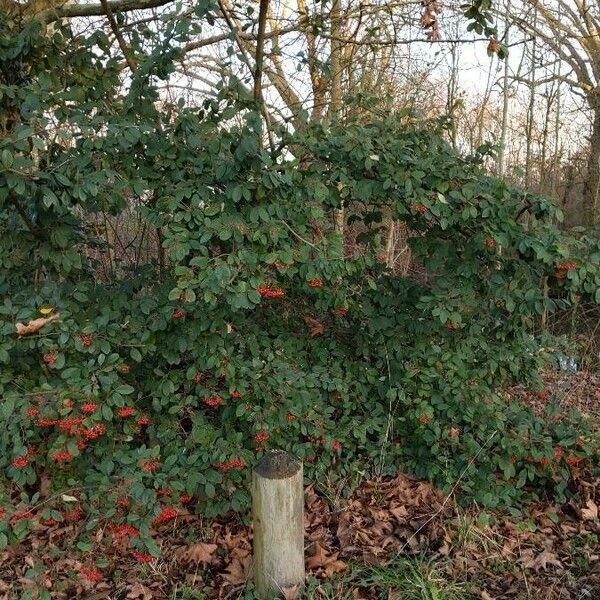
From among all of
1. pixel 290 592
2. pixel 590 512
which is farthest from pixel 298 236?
pixel 590 512

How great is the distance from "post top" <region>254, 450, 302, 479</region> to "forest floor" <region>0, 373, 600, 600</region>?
0.51 m

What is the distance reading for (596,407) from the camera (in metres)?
4.59

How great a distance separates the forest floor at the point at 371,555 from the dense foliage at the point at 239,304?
16 centimetres

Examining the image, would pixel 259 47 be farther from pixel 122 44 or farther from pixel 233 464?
pixel 233 464

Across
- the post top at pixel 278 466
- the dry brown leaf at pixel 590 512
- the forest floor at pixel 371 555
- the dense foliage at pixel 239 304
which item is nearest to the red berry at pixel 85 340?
the dense foliage at pixel 239 304

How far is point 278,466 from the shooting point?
7.95 feet

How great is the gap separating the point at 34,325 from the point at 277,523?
4.46 feet

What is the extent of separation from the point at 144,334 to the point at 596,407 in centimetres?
350

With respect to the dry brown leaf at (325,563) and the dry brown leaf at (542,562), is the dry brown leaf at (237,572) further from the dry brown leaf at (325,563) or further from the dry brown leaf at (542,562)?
the dry brown leaf at (542,562)

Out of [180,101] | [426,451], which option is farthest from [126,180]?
[426,451]

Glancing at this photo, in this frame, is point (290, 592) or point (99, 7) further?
point (99, 7)

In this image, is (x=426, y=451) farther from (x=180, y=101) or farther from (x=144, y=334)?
(x=180, y=101)

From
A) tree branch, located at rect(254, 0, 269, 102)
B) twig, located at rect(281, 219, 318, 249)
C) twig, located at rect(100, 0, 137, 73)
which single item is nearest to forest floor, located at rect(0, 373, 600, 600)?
twig, located at rect(281, 219, 318, 249)

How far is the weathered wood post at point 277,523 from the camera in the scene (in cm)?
238
